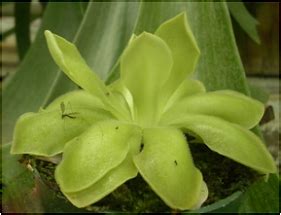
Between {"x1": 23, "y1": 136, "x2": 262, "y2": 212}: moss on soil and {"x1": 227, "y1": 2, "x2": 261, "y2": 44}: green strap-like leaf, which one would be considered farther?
{"x1": 227, "y1": 2, "x2": 261, "y2": 44}: green strap-like leaf

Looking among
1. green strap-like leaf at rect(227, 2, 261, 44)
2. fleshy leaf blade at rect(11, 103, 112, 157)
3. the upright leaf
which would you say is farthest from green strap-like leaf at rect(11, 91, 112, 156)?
green strap-like leaf at rect(227, 2, 261, 44)

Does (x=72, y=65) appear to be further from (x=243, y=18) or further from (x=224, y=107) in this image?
(x=243, y=18)

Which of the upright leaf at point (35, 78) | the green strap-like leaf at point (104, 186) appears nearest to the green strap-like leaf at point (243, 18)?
the upright leaf at point (35, 78)

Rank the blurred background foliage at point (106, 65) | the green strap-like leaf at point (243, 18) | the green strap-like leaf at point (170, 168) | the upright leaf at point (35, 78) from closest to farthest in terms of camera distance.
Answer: the green strap-like leaf at point (170, 168) → the blurred background foliage at point (106, 65) → the upright leaf at point (35, 78) → the green strap-like leaf at point (243, 18)

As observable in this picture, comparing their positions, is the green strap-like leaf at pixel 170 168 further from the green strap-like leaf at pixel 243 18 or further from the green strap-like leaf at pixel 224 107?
the green strap-like leaf at pixel 243 18

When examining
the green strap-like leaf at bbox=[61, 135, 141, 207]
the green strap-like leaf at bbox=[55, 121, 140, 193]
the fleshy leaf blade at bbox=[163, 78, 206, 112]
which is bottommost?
the fleshy leaf blade at bbox=[163, 78, 206, 112]

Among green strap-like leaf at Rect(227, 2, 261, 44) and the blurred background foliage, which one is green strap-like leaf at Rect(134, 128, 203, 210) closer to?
the blurred background foliage

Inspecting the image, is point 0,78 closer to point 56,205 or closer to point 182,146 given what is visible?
point 56,205

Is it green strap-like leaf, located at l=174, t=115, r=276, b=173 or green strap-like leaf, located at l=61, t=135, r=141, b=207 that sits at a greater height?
green strap-like leaf, located at l=61, t=135, r=141, b=207
